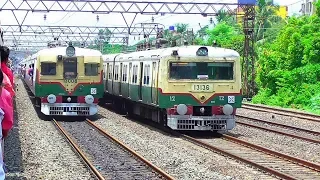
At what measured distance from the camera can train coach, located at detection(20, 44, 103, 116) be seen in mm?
21278

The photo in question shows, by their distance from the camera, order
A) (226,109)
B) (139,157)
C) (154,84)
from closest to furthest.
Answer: (139,157) → (226,109) → (154,84)

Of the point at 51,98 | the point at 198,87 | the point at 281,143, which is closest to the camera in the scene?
the point at 281,143

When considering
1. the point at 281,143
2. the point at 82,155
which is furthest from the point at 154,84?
the point at 82,155

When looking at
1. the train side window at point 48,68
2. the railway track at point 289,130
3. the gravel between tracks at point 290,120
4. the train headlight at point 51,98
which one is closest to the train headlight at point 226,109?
the railway track at point 289,130

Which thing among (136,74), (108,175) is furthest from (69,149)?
(136,74)

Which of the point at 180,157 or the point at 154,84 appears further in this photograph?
the point at 154,84

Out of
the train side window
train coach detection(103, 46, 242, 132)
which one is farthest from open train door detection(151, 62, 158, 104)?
the train side window

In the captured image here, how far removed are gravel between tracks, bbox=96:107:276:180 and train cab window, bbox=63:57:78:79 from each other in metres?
3.51

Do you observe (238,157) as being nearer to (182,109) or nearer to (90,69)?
(182,109)

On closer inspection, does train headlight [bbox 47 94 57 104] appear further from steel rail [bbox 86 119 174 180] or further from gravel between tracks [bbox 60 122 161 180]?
steel rail [bbox 86 119 174 180]

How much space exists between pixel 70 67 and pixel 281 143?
885 cm

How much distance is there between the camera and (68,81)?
846 inches

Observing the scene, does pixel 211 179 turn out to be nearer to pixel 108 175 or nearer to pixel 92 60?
pixel 108 175

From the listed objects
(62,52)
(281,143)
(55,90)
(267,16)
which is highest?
(267,16)
